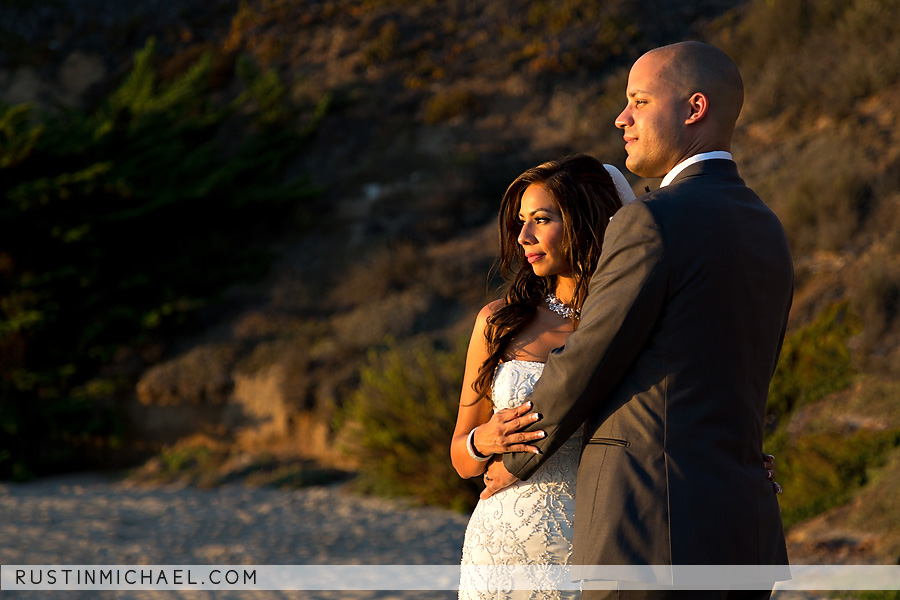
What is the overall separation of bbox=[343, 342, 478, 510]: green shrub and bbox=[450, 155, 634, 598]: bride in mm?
5361

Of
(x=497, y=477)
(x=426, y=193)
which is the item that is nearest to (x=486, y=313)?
(x=497, y=477)

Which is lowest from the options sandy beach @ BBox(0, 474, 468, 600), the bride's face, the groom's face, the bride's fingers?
sandy beach @ BBox(0, 474, 468, 600)

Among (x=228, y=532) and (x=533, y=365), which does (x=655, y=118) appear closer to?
(x=533, y=365)

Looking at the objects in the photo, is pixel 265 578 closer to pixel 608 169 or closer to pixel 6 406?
pixel 608 169

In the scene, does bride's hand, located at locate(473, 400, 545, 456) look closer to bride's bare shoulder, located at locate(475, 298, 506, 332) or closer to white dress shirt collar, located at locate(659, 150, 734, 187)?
bride's bare shoulder, located at locate(475, 298, 506, 332)

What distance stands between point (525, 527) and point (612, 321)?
88 centimetres

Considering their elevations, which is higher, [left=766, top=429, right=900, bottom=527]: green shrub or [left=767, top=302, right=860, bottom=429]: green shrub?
[left=767, top=302, right=860, bottom=429]: green shrub

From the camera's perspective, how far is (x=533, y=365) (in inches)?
99.6

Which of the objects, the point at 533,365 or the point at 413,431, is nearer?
the point at 533,365

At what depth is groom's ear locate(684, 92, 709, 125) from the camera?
1997 mm

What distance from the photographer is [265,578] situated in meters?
6.19

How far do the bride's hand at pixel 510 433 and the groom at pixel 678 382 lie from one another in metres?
0.10

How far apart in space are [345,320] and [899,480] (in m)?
7.98

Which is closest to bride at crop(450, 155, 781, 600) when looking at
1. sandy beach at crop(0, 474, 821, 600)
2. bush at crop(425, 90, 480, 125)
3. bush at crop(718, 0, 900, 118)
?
sandy beach at crop(0, 474, 821, 600)
